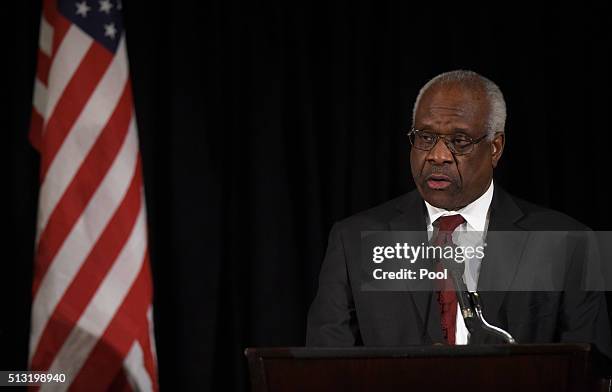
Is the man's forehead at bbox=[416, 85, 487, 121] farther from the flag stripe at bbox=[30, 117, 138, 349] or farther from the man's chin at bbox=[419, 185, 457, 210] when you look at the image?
the flag stripe at bbox=[30, 117, 138, 349]

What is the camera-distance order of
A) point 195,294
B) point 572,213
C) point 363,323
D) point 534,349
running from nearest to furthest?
point 534,349, point 363,323, point 195,294, point 572,213

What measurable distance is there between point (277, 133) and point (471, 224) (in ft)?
3.11

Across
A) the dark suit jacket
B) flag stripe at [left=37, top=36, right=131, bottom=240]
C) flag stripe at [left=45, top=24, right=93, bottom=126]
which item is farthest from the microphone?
flag stripe at [left=45, top=24, right=93, bottom=126]

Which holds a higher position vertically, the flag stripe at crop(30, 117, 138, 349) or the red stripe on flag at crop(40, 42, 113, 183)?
the red stripe on flag at crop(40, 42, 113, 183)

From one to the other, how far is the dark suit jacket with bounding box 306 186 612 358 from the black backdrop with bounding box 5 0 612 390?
0.69m

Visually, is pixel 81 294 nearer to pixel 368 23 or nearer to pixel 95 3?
pixel 95 3

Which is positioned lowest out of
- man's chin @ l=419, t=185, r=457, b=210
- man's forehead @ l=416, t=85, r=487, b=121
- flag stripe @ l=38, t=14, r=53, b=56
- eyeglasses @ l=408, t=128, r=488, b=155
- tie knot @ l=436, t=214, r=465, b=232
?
tie knot @ l=436, t=214, r=465, b=232

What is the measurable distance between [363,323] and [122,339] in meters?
0.89

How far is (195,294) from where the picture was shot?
9.49ft

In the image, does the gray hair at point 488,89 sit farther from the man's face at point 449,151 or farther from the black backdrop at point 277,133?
the black backdrop at point 277,133

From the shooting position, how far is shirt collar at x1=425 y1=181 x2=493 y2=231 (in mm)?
2266

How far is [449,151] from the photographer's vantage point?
2.22m

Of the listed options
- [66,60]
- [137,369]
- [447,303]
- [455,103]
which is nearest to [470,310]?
[447,303]

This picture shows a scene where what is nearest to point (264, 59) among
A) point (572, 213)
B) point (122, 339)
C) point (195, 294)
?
point (195, 294)
